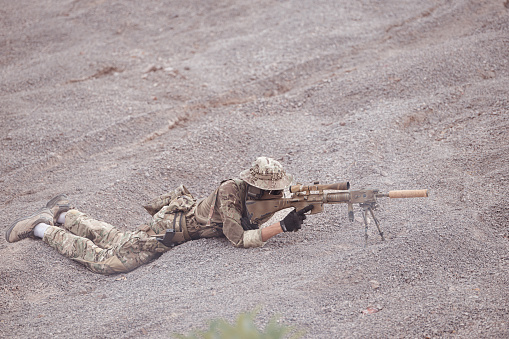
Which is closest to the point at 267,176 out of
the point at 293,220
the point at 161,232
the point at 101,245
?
the point at 293,220

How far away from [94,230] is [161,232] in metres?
1.17

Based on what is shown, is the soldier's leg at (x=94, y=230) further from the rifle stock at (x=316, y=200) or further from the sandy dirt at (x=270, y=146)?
the rifle stock at (x=316, y=200)

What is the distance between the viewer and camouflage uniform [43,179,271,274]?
6.29 m

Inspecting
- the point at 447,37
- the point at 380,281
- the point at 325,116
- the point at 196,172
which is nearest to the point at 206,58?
the point at 325,116

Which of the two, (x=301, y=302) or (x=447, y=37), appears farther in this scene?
(x=447, y=37)

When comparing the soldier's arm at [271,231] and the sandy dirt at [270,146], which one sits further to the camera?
the soldier's arm at [271,231]

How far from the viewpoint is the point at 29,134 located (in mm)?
10836

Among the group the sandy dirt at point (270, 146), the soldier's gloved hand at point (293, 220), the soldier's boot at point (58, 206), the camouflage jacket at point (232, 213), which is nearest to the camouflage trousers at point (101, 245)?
the sandy dirt at point (270, 146)

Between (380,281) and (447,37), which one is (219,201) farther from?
(447,37)

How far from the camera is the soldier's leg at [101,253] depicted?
21.8 ft

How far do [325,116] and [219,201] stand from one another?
5.21 m

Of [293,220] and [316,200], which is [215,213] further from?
[316,200]

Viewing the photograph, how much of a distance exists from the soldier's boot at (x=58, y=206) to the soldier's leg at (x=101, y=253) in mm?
634

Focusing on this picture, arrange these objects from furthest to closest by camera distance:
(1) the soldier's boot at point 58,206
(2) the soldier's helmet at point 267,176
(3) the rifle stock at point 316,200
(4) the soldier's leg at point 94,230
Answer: (1) the soldier's boot at point 58,206, (4) the soldier's leg at point 94,230, (2) the soldier's helmet at point 267,176, (3) the rifle stock at point 316,200
